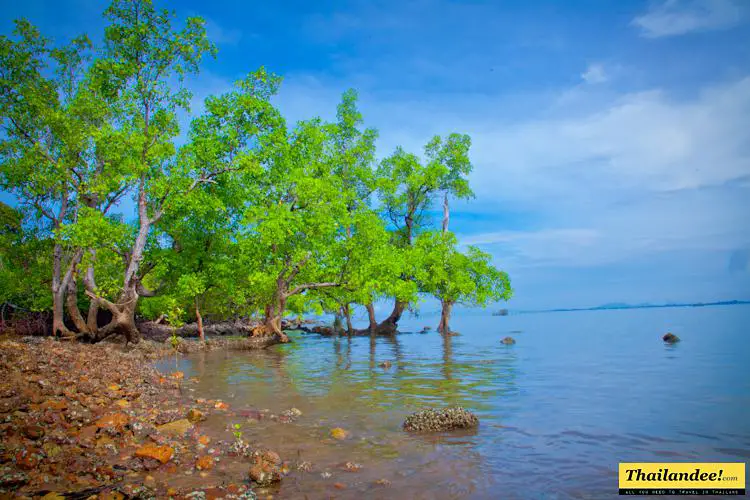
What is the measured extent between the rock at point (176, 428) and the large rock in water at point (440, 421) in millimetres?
4453

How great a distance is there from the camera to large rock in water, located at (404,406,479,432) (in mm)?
9375

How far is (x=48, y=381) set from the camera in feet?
33.0

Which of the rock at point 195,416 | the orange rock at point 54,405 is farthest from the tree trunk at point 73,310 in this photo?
the orange rock at point 54,405

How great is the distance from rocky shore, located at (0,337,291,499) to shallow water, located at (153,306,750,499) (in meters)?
0.77

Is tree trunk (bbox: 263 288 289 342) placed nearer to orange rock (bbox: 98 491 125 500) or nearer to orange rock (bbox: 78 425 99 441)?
orange rock (bbox: 78 425 99 441)

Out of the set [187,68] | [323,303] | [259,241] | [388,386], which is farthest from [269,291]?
[388,386]

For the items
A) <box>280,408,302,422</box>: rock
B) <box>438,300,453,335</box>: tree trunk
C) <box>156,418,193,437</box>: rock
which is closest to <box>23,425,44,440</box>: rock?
<box>156,418,193,437</box>: rock

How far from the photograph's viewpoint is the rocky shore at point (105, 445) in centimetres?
577

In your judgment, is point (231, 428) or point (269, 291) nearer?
point (231, 428)

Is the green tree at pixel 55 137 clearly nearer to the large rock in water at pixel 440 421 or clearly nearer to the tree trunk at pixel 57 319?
the tree trunk at pixel 57 319

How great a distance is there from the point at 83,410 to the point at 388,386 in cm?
914

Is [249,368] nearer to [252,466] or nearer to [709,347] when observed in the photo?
[252,466]

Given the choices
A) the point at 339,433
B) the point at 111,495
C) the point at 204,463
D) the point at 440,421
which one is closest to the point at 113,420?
the point at 204,463

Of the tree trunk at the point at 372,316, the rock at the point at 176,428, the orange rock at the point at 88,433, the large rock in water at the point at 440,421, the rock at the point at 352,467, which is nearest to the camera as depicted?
the rock at the point at 352,467
